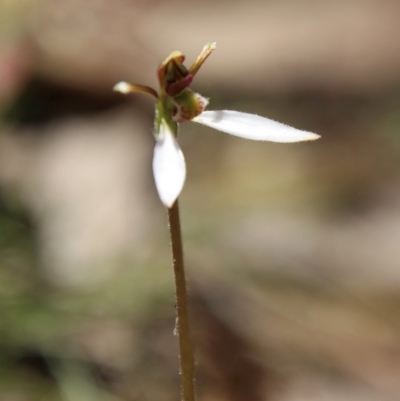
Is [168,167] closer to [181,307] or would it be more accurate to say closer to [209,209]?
[181,307]

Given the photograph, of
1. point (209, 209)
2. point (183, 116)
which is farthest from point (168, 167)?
point (209, 209)

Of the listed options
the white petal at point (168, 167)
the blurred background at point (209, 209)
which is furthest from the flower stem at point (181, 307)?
the blurred background at point (209, 209)

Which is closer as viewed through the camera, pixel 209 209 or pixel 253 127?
pixel 253 127

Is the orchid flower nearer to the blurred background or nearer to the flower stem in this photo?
the flower stem

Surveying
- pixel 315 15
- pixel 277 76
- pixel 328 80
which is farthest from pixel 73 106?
pixel 315 15

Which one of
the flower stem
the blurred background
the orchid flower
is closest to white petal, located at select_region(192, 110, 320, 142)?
the orchid flower

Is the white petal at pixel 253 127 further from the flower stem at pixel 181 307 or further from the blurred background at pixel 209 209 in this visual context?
the blurred background at pixel 209 209

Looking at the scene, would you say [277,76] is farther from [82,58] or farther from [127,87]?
[127,87]
